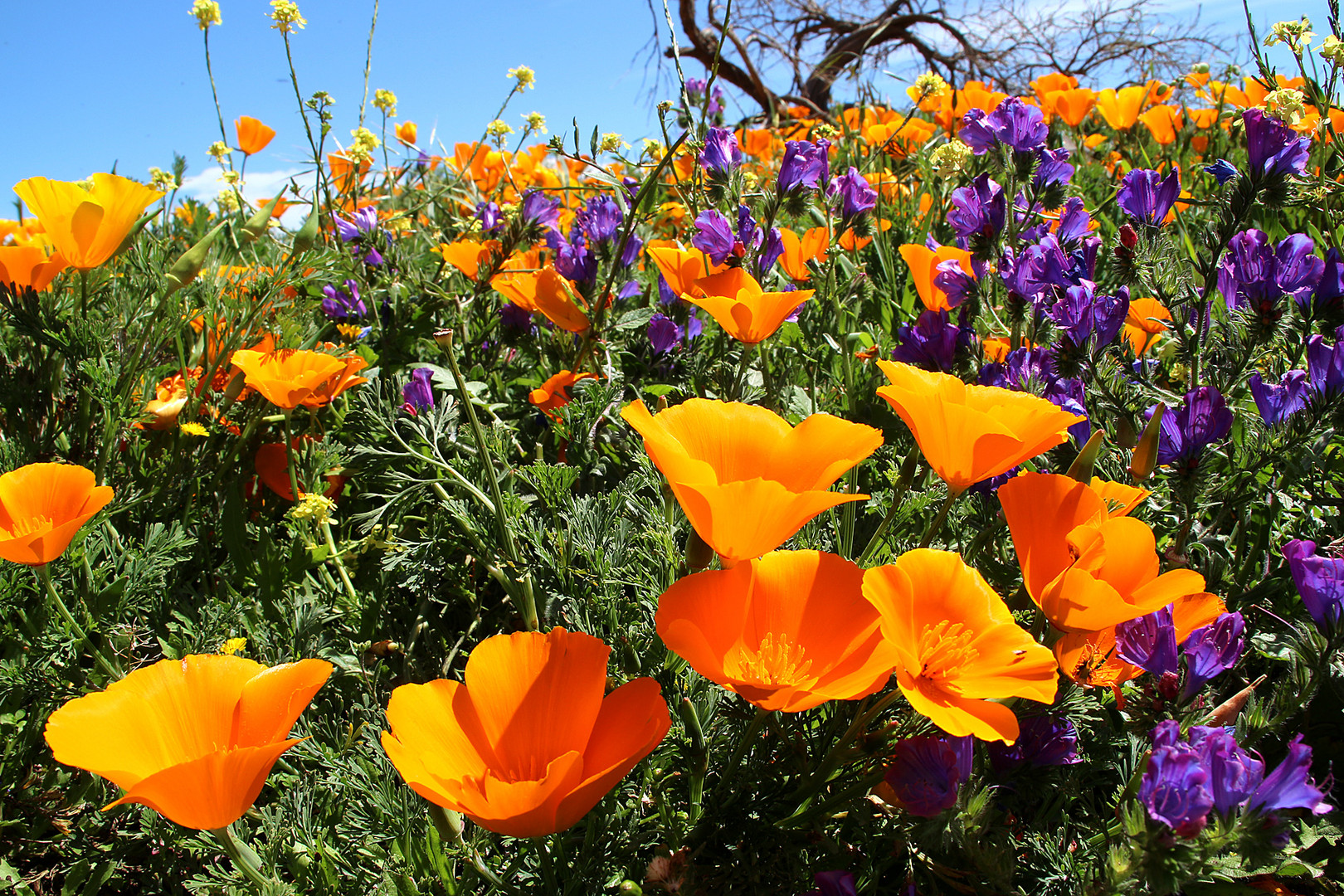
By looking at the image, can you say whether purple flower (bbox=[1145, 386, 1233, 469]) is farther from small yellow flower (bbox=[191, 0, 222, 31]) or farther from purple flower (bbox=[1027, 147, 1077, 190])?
small yellow flower (bbox=[191, 0, 222, 31])

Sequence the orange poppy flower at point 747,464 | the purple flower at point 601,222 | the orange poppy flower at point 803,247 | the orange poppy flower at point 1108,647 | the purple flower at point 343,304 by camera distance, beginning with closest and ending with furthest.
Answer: the orange poppy flower at point 747,464, the orange poppy flower at point 1108,647, the orange poppy flower at point 803,247, the purple flower at point 601,222, the purple flower at point 343,304

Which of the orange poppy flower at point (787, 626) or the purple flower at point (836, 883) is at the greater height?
the orange poppy flower at point (787, 626)

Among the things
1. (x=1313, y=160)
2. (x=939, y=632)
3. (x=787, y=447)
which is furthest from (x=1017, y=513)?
(x=1313, y=160)

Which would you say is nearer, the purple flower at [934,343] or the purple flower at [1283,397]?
the purple flower at [1283,397]

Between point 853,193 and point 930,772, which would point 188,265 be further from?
point 930,772

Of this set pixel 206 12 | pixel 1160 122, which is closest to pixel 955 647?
pixel 206 12

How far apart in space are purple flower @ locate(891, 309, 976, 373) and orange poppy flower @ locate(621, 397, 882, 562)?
66cm

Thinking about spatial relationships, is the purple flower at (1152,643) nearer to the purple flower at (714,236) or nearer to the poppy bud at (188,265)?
the purple flower at (714,236)

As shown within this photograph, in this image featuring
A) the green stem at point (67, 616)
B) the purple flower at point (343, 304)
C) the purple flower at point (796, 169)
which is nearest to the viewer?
the green stem at point (67, 616)

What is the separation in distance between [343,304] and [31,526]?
1.55 metres

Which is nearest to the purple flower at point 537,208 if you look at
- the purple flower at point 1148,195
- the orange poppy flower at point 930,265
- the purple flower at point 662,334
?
the purple flower at point 662,334

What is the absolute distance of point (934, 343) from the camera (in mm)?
1559

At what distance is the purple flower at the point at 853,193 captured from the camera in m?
2.22

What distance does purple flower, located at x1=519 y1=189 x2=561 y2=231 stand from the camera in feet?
8.00
